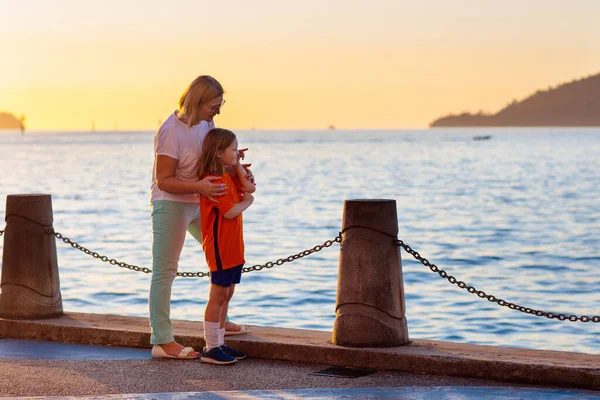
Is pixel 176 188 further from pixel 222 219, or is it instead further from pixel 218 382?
pixel 218 382

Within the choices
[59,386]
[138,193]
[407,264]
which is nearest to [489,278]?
[407,264]

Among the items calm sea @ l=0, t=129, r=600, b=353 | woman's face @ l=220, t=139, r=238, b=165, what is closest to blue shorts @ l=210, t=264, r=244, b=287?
woman's face @ l=220, t=139, r=238, b=165

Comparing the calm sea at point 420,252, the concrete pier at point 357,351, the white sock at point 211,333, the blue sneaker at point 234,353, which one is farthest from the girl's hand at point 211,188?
the calm sea at point 420,252

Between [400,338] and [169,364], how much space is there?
1.65 meters

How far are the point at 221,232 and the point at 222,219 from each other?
0.09 meters

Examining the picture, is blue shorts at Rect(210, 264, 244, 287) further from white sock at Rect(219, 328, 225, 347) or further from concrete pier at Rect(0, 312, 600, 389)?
concrete pier at Rect(0, 312, 600, 389)

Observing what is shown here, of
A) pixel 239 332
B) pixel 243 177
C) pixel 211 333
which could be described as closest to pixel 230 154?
pixel 243 177

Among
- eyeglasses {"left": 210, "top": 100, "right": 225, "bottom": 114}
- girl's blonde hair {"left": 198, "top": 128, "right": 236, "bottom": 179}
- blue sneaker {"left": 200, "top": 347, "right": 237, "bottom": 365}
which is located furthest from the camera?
blue sneaker {"left": 200, "top": 347, "right": 237, "bottom": 365}

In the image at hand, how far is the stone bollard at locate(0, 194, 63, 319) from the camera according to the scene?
28.1 ft

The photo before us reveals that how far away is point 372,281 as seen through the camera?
7367 mm

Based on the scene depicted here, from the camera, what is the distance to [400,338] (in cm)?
738

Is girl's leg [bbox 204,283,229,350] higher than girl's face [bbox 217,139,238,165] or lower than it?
lower

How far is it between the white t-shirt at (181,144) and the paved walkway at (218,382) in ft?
4.04

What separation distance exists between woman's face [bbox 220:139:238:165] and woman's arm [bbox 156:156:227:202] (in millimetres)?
140
